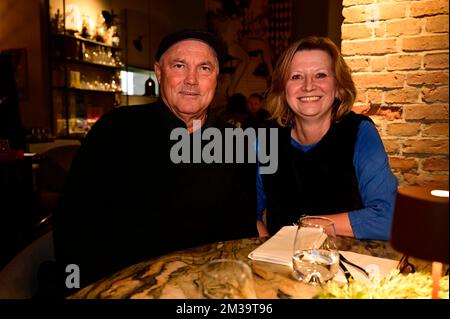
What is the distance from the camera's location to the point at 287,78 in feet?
5.77

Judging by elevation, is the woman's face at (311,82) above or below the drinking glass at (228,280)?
above

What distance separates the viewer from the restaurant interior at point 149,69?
2.10 meters

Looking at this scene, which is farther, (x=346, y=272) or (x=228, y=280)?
(x=346, y=272)

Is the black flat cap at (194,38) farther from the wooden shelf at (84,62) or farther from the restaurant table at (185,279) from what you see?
the wooden shelf at (84,62)

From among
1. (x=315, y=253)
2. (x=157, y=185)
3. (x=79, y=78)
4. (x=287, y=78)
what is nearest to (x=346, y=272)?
(x=315, y=253)

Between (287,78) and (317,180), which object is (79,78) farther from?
(317,180)

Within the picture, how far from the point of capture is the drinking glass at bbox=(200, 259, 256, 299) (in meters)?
0.65

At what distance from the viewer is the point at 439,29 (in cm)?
202

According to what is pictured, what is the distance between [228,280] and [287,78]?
1.28 m

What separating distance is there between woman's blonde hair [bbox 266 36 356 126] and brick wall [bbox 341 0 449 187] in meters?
0.46

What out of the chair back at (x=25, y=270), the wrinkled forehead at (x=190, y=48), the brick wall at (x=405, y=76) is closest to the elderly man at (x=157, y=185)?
the wrinkled forehead at (x=190, y=48)

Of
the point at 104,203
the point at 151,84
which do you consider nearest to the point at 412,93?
the point at 104,203

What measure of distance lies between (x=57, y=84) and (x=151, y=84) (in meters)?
2.09

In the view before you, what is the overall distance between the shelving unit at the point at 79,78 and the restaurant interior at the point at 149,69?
17mm
